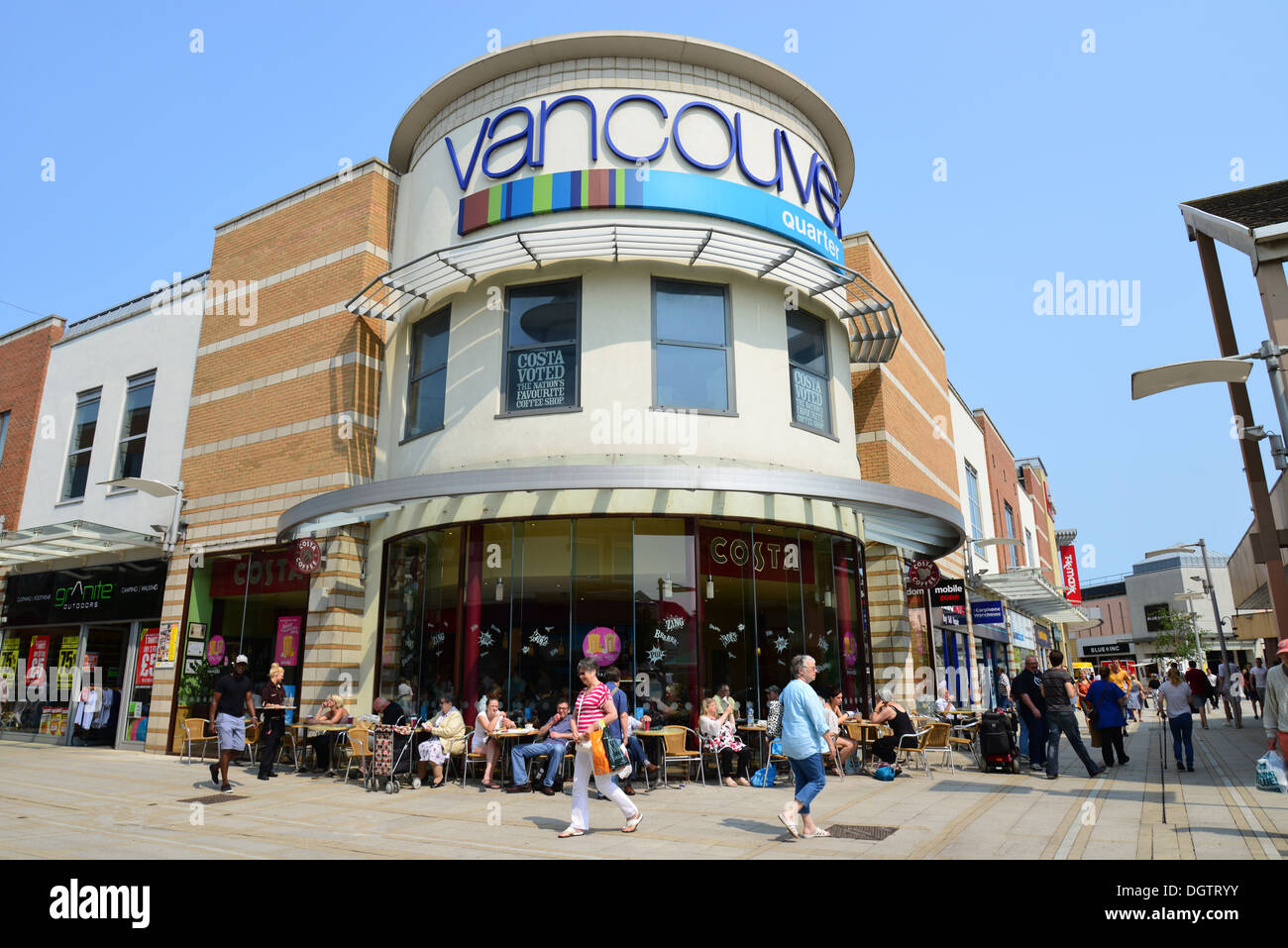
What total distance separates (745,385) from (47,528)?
14094 millimetres

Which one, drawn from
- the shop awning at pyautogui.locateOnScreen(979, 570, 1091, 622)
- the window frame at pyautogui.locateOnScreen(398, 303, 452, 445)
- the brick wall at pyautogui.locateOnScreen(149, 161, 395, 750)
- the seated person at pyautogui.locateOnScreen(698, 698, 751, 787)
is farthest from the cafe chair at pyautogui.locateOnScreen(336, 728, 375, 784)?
the shop awning at pyautogui.locateOnScreen(979, 570, 1091, 622)

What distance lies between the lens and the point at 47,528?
1678 centimetres

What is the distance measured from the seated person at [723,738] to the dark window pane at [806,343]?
6.09 m

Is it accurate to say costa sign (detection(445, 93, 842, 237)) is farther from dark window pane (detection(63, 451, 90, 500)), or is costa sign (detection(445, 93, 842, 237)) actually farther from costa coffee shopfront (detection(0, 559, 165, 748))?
dark window pane (detection(63, 451, 90, 500))

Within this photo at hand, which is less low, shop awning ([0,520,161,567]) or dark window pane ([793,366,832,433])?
dark window pane ([793,366,832,433])

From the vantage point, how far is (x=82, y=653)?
18531 millimetres

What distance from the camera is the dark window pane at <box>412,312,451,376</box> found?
14.8 metres

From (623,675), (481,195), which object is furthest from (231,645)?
(481,195)

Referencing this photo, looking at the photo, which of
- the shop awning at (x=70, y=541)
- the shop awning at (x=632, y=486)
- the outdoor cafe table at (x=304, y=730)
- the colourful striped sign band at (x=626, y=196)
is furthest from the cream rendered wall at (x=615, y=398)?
the shop awning at (x=70, y=541)

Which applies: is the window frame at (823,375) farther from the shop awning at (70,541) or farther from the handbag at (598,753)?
the shop awning at (70,541)

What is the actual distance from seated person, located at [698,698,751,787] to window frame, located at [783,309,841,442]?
16.0ft

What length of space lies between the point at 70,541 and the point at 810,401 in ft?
50.5

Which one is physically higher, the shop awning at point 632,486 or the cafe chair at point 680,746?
the shop awning at point 632,486

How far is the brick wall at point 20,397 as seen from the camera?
69.8 feet
